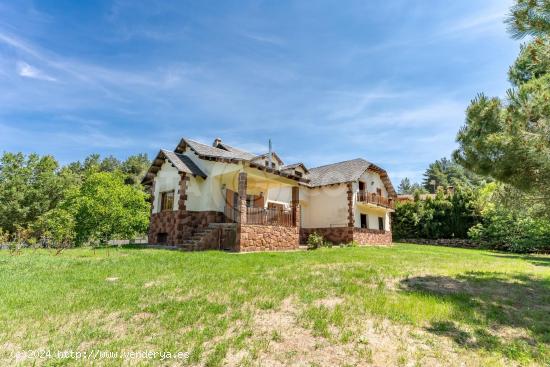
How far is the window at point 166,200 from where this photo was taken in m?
17.2

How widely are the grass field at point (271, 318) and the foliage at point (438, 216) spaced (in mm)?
21661

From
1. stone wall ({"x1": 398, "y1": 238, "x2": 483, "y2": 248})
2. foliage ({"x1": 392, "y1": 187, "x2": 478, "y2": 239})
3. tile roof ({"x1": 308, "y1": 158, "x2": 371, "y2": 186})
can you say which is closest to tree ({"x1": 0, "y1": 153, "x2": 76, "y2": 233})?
tile roof ({"x1": 308, "y1": 158, "x2": 371, "y2": 186})

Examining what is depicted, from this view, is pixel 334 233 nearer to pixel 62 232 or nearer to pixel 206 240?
pixel 206 240

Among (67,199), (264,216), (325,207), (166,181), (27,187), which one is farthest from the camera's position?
(27,187)

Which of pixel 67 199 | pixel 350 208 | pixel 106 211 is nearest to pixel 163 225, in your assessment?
pixel 106 211

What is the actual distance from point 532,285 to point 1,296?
11631mm

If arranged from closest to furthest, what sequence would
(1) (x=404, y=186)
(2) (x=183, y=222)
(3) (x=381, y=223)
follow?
(2) (x=183, y=222) < (3) (x=381, y=223) < (1) (x=404, y=186)

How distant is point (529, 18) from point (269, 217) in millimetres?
11669

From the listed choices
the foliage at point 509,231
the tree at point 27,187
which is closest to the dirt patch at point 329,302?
the foliage at point 509,231

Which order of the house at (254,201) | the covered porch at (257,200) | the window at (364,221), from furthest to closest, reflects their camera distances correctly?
1. the window at (364,221)
2. the house at (254,201)
3. the covered porch at (257,200)

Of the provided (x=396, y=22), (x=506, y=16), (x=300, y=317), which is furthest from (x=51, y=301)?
(x=396, y=22)

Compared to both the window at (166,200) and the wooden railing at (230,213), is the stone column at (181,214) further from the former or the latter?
the wooden railing at (230,213)

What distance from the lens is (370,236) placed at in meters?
22.9

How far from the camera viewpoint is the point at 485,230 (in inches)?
953
